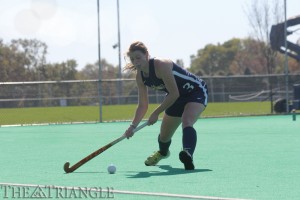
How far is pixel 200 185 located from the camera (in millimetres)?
6770

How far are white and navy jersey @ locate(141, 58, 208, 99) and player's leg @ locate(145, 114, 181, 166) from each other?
16.0 inches

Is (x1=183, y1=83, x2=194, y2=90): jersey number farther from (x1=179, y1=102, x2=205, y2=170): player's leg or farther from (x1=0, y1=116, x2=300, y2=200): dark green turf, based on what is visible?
(x1=0, y1=116, x2=300, y2=200): dark green turf

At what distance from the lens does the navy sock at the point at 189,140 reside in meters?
8.38

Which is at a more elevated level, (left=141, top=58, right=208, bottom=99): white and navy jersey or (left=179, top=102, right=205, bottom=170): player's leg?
(left=141, top=58, right=208, bottom=99): white and navy jersey

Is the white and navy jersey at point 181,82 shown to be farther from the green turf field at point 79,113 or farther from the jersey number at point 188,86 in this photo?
the green turf field at point 79,113

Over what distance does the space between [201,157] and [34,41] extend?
61.6m

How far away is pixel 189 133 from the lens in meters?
8.52

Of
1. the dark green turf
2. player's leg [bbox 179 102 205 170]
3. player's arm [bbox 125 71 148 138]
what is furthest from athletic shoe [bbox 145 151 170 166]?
player's leg [bbox 179 102 205 170]

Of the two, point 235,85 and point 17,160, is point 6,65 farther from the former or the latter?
point 17,160

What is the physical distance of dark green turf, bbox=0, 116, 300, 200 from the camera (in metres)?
6.61

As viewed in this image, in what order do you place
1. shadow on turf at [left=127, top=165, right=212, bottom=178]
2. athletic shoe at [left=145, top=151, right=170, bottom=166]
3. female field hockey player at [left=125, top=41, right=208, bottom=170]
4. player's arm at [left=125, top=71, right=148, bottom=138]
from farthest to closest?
athletic shoe at [left=145, top=151, right=170, bottom=166] → player's arm at [left=125, top=71, right=148, bottom=138] → female field hockey player at [left=125, top=41, right=208, bottom=170] → shadow on turf at [left=127, top=165, right=212, bottom=178]

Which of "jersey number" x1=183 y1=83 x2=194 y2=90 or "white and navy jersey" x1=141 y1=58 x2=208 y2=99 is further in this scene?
"jersey number" x1=183 y1=83 x2=194 y2=90

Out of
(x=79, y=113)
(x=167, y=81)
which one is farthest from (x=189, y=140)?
(x=79, y=113)

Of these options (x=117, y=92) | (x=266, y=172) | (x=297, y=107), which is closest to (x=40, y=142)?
(x=266, y=172)
